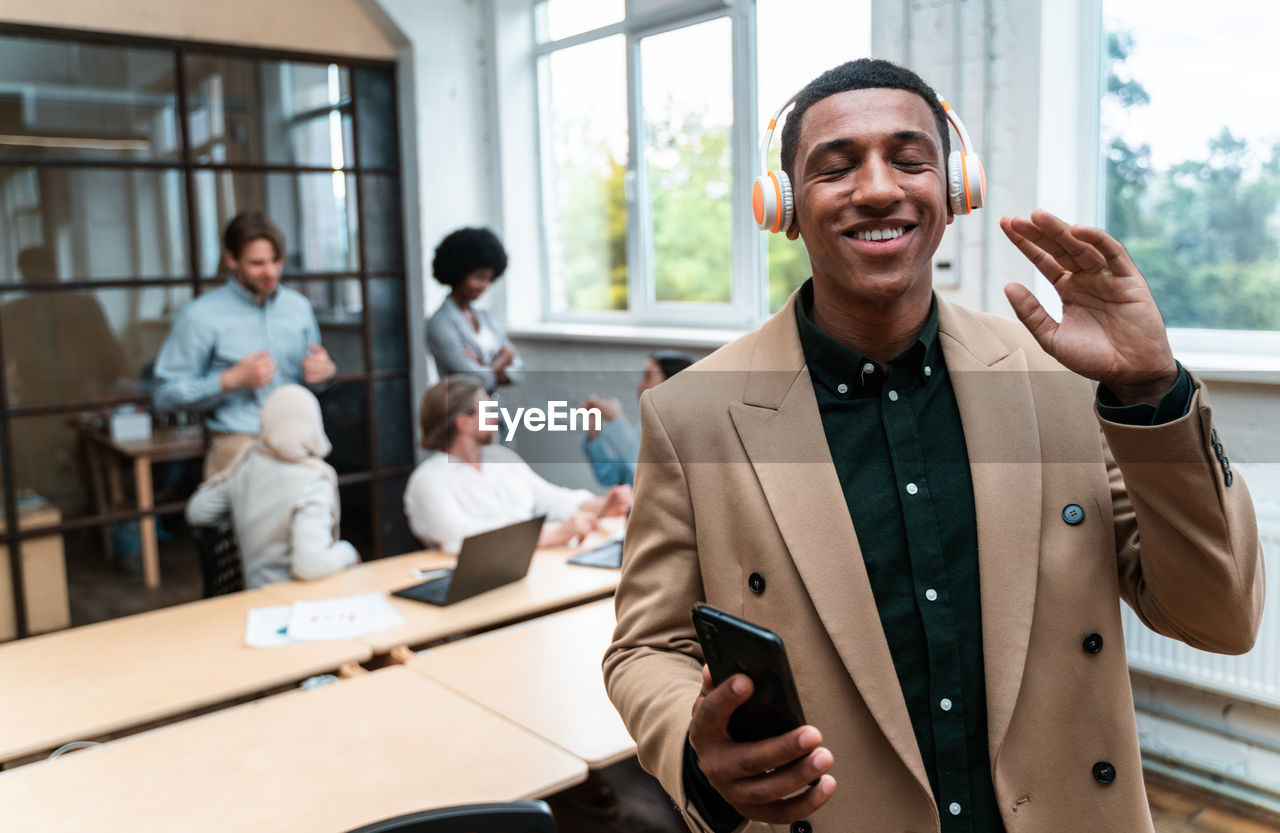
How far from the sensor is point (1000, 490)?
1080 millimetres

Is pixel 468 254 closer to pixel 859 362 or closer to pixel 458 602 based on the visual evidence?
pixel 458 602

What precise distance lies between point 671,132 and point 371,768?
3426 millimetres

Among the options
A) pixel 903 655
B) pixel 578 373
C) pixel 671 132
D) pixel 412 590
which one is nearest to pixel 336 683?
pixel 412 590

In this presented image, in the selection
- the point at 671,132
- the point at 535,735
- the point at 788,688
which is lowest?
the point at 535,735

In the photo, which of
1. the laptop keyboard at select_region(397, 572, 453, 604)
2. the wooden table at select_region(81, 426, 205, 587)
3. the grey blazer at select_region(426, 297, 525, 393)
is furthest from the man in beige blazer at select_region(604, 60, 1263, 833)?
the wooden table at select_region(81, 426, 205, 587)

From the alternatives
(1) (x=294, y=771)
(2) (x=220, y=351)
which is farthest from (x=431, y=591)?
(2) (x=220, y=351)

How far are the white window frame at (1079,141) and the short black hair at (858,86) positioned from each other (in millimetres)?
2106

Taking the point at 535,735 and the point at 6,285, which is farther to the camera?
the point at 6,285

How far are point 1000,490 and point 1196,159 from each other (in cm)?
247

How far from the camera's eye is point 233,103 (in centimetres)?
448

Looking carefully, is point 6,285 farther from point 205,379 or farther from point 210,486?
point 210,486

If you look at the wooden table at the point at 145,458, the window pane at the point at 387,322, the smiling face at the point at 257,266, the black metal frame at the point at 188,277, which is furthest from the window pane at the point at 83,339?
the window pane at the point at 387,322

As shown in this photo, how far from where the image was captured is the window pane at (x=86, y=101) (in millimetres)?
3957

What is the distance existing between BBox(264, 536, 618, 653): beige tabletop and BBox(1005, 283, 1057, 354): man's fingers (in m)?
1.85
